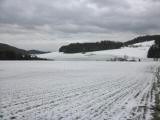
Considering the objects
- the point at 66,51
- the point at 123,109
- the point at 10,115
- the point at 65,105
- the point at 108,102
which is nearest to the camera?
the point at 10,115

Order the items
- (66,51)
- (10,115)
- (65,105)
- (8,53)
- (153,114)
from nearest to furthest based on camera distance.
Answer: (10,115), (153,114), (65,105), (8,53), (66,51)

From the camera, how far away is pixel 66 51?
192000 millimetres

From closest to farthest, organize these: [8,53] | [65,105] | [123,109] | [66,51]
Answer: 1. [123,109]
2. [65,105]
3. [8,53]
4. [66,51]

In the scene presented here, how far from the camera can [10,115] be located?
1020cm

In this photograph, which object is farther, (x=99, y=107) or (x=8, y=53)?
(x=8, y=53)

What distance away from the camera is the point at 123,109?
12.0 meters

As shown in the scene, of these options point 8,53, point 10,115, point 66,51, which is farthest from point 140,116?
Answer: point 66,51

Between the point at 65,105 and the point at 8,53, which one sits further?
the point at 8,53

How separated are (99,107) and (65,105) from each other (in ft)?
5.83

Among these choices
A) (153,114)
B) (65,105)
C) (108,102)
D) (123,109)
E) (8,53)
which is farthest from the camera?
(8,53)

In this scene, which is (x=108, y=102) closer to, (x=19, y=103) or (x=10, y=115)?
(x=19, y=103)

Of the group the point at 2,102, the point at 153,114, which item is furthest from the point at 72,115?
the point at 2,102

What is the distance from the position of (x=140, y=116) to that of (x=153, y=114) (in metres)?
0.78

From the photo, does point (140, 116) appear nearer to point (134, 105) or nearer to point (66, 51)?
point (134, 105)
